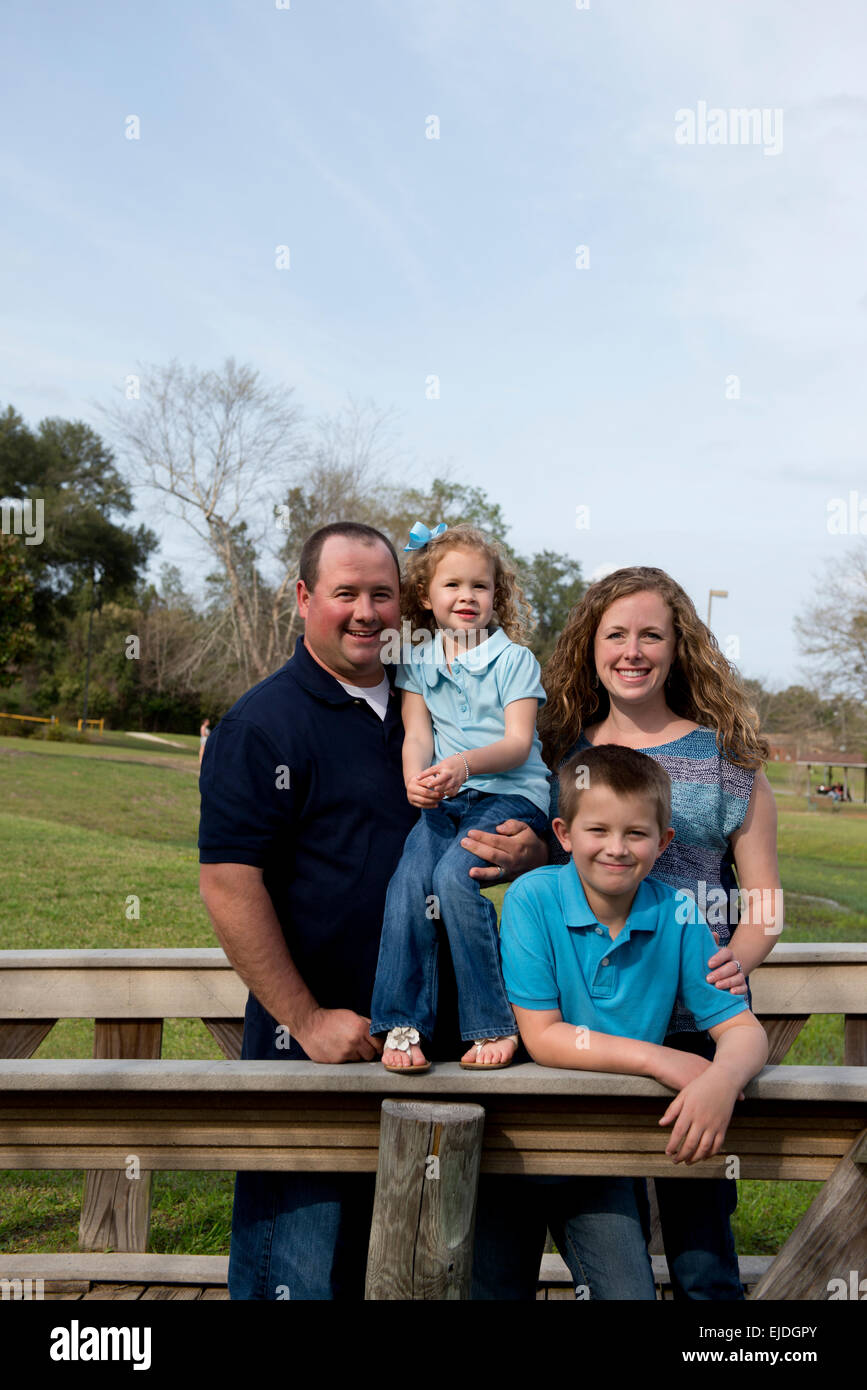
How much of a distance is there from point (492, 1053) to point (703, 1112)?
0.44 meters

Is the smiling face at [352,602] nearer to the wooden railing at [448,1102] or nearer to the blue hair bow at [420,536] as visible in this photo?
the blue hair bow at [420,536]

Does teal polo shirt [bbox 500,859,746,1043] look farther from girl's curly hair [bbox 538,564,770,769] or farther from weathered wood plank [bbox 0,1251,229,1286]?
weathered wood plank [bbox 0,1251,229,1286]

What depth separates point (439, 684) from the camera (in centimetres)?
290

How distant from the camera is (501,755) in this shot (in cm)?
275

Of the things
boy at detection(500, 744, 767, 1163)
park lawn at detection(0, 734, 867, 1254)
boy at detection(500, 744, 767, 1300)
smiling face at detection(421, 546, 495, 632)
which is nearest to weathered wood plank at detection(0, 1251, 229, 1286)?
park lawn at detection(0, 734, 867, 1254)

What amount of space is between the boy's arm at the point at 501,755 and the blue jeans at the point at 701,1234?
744 millimetres

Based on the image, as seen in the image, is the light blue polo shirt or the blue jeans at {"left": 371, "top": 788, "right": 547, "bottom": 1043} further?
the light blue polo shirt

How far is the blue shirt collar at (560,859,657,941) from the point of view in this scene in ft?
7.82

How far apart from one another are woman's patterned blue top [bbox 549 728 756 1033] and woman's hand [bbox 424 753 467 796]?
370mm

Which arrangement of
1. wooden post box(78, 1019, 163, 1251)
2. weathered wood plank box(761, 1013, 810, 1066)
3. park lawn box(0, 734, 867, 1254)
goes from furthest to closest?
park lawn box(0, 734, 867, 1254) < wooden post box(78, 1019, 163, 1251) < weathered wood plank box(761, 1013, 810, 1066)

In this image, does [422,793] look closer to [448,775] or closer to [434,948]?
[448,775]

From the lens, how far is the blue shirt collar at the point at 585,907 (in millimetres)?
2383

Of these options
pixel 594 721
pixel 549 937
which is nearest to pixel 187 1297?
pixel 549 937
